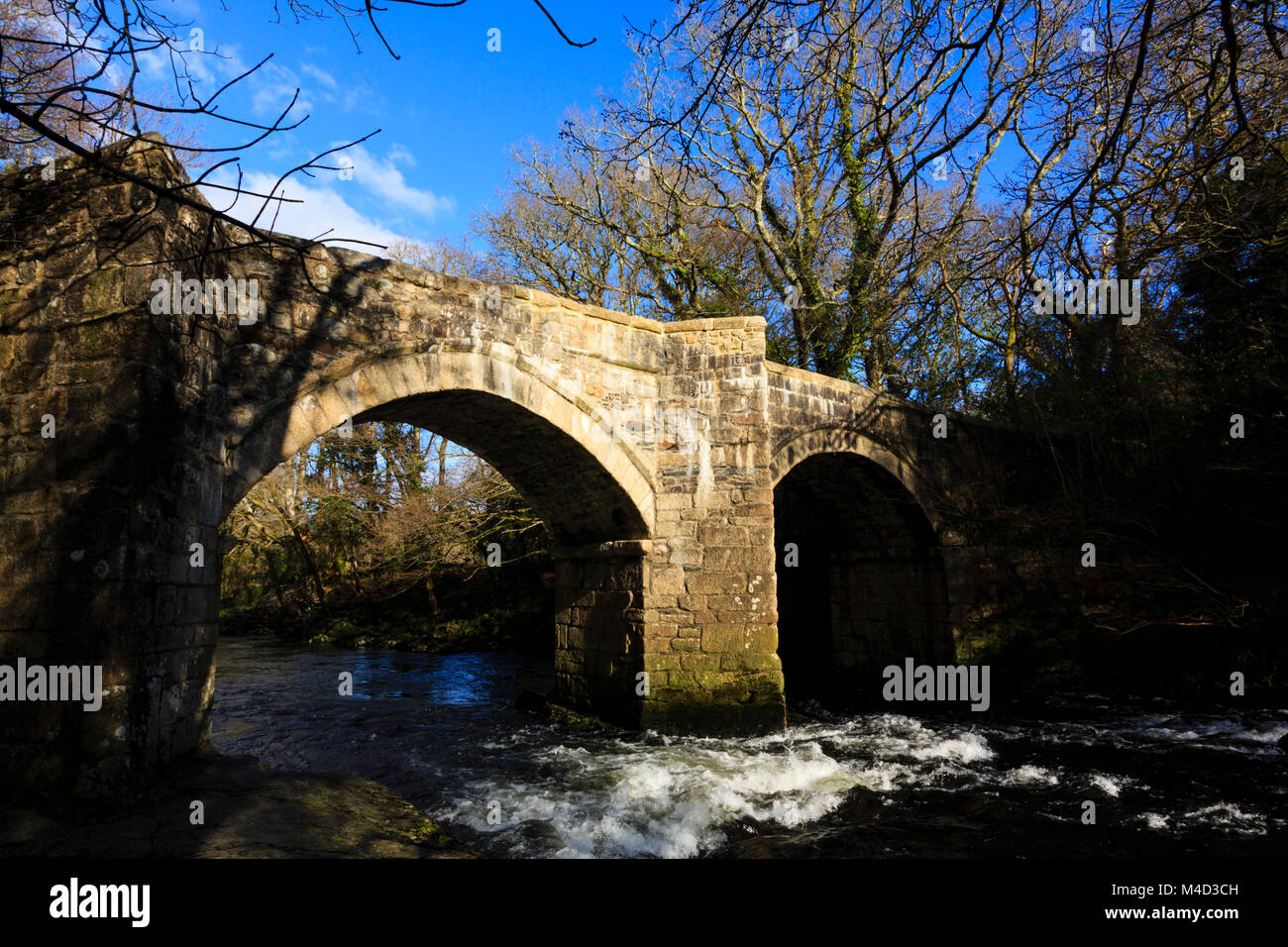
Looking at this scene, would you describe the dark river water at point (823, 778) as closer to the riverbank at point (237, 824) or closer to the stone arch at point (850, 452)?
the riverbank at point (237, 824)

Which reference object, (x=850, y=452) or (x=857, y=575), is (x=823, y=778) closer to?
(x=850, y=452)

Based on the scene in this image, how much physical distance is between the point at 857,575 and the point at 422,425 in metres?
7.47

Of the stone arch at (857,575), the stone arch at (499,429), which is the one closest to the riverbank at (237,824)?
the stone arch at (499,429)

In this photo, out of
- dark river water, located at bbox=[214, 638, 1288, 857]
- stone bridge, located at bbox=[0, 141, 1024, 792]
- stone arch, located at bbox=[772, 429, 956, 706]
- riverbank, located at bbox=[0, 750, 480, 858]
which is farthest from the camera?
stone arch, located at bbox=[772, 429, 956, 706]

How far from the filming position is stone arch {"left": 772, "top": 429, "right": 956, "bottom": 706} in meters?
10.8

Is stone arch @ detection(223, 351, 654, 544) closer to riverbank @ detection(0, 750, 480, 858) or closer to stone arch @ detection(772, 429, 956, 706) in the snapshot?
riverbank @ detection(0, 750, 480, 858)

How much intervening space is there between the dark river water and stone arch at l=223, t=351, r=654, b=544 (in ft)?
7.37

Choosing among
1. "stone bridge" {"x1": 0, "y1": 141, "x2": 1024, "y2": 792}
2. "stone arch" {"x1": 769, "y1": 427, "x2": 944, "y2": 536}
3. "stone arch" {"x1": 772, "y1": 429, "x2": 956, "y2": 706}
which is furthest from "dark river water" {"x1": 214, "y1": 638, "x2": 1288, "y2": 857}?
"stone arch" {"x1": 769, "y1": 427, "x2": 944, "y2": 536}

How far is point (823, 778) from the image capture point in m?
6.25

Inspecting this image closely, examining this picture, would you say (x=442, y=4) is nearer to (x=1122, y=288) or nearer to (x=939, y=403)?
(x=1122, y=288)

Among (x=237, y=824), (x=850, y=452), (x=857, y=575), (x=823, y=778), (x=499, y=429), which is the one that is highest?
(x=499, y=429)

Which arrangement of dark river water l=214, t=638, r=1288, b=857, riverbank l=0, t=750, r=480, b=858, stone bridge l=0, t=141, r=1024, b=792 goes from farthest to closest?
dark river water l=214, t=638, r=1288, b=857 < stone bridge l=0, t=141, r=1024, b=792 < riverbank l=0, t=750, r=480, b=858

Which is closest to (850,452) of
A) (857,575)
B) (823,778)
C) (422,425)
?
(857,575)

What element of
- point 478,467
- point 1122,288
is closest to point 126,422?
point 1122,288
